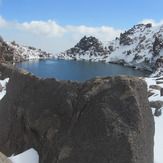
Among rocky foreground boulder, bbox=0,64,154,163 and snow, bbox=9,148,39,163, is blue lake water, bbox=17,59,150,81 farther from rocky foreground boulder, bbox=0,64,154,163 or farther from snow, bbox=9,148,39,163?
snow, bbox=9,148,39,163

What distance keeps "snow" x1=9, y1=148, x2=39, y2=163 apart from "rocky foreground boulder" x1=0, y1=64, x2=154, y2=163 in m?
0.29

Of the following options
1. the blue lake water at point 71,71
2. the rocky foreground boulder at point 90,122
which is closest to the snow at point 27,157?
the rocky foreground boulder at point 90,122

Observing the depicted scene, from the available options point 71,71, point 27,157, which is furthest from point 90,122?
point 71,71

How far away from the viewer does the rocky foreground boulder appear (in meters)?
8.73

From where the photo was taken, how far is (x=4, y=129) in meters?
13.5

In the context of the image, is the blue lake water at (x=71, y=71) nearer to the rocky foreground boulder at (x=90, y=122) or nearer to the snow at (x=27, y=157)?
the rocky foreground boulder at (x=90, y=122)

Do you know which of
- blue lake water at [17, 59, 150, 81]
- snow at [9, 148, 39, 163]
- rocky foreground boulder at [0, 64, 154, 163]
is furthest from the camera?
blue lake water at [17, 59, 150, 81]

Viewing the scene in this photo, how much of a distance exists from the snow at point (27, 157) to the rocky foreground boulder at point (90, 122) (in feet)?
0.96

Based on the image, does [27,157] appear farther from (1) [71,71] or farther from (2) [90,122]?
(1) [71,71]

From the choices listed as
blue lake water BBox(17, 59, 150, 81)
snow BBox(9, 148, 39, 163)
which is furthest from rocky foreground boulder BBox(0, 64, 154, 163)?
blue lake water BBox(17, 59, 150, 81)

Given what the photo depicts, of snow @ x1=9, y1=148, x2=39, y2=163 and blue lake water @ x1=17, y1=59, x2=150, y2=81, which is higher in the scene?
snow @ x1=9, y1=148, x2=39, y2=163

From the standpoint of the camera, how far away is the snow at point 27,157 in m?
10.2

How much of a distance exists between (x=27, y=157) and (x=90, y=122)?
3.57m

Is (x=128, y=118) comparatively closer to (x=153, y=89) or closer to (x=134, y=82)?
(x=134, y=82)
